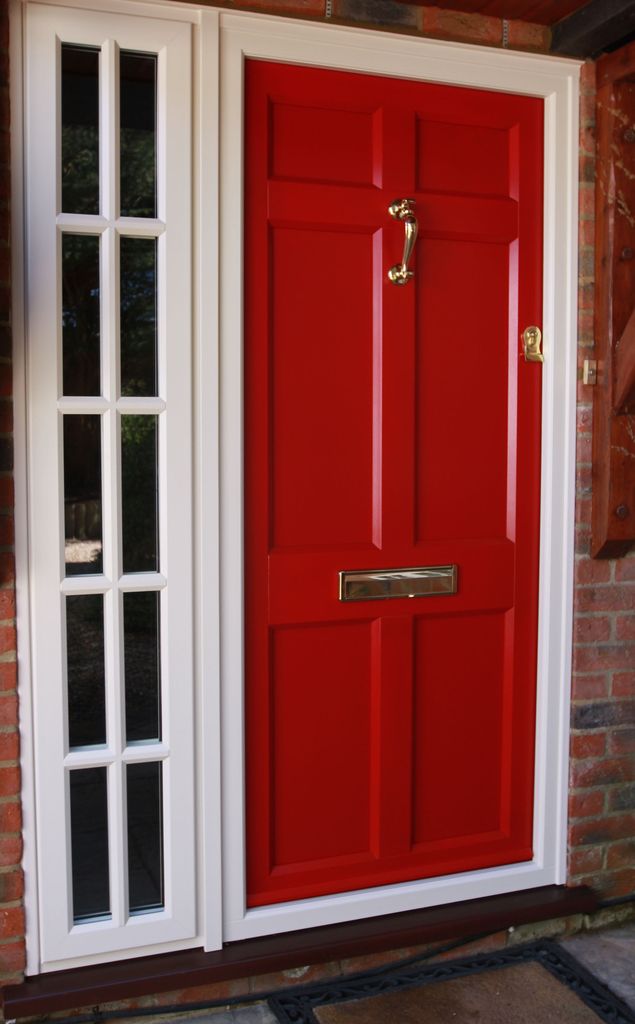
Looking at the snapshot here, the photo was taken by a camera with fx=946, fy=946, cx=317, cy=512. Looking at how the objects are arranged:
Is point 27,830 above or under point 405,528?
under

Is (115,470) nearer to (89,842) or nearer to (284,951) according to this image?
(89,842)

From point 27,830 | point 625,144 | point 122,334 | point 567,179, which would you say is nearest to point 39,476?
point 122,334

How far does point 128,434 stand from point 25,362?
29cm

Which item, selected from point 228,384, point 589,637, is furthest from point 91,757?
point 589,637

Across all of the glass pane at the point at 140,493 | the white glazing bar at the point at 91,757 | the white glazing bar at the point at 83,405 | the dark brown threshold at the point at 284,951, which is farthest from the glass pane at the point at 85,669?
the dark brown threshold at the point at 284,951

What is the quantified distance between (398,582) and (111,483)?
80cm

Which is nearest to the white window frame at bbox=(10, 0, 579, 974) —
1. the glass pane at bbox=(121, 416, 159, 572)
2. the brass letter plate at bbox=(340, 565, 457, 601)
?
the glass pane at bbox=(121, 416, 159, 572)

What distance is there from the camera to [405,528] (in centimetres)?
253

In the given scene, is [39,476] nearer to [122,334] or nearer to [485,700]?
[122,334]

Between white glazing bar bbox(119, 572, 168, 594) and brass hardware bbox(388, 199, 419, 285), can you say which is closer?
white glazing bar bbox(119, 572, 168, 594)

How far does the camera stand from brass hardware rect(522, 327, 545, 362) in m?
2.61

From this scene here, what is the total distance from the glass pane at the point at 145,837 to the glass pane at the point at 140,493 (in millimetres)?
521

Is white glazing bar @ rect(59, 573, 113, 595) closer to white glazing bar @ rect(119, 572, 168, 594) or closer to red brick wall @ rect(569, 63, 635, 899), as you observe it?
white glazing bar @ rect(119, 572, 168, 594)

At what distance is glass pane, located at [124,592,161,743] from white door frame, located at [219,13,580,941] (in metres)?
0.17
